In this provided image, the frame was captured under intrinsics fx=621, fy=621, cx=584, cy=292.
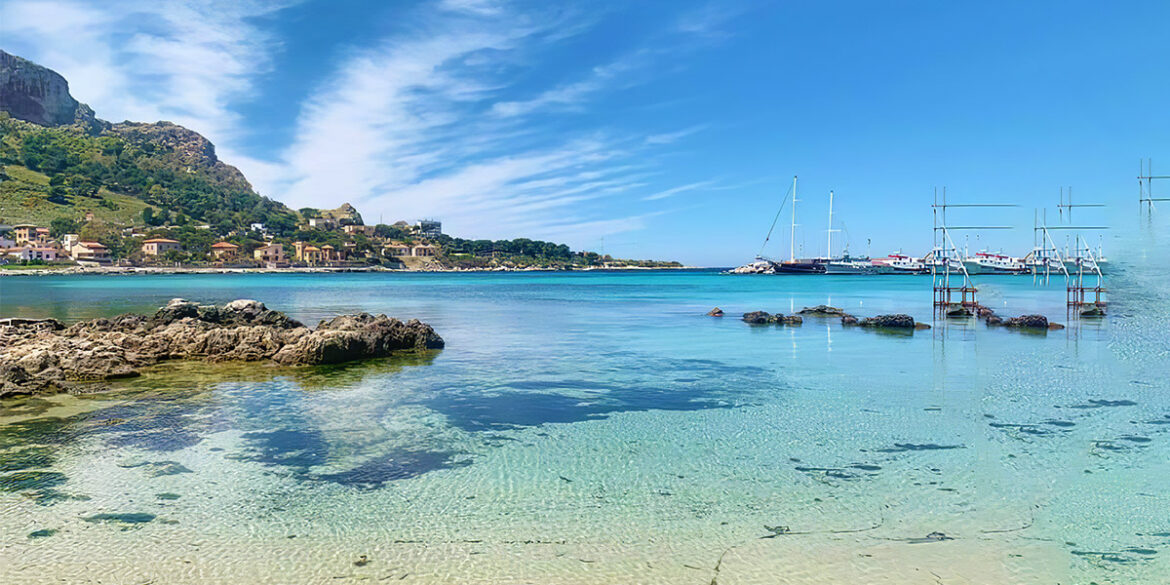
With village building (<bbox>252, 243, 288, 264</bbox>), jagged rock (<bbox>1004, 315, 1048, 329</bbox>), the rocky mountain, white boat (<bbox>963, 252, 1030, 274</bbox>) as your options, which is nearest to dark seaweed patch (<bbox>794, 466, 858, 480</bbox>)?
jagged rock (<bbox>1004, 315, 1048, 329</bbox>)

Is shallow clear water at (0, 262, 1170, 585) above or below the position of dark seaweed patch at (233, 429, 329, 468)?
below

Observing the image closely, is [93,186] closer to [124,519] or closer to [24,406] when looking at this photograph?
[24,406]

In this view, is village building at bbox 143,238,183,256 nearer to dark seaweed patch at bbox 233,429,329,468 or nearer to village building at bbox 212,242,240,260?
village building at bbox 212,242,240,260

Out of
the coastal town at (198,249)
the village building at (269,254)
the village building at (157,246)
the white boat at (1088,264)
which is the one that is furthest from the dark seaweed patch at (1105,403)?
the village building at (269,254)

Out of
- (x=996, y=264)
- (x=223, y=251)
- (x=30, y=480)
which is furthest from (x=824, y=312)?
(x=223, y=251)

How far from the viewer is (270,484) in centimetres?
750

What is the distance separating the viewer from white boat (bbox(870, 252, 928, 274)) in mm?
145062

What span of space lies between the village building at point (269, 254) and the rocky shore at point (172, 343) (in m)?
140

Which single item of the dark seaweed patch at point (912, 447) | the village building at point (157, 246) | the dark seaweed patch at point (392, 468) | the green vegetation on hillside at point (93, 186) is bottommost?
the dark seaweed patch at point (912, 447)

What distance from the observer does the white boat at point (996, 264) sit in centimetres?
12419

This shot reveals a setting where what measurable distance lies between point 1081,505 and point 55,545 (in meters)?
10.6

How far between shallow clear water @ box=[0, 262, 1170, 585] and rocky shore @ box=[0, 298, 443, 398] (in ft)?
4.23

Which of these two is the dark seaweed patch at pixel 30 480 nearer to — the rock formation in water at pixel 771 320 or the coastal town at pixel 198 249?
the rock formation in water at pixel 771 320

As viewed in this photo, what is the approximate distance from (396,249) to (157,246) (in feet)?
207
